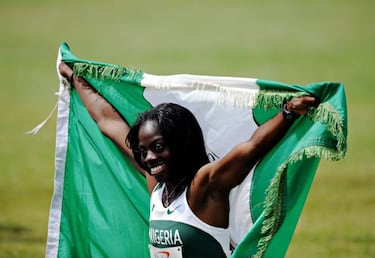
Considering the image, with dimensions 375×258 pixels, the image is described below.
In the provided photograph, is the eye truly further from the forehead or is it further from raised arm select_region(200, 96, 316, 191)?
raised arm select_region(200, 96, 316, 191)

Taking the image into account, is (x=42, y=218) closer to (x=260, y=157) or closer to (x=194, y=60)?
(x=260, y=157)

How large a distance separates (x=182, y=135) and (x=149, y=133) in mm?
200

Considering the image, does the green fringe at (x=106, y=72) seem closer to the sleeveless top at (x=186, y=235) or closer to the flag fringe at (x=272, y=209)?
the sleeveless top at (x=186, y=235)

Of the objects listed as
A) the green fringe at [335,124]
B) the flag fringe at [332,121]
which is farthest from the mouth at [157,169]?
the green fringe at [335,124]

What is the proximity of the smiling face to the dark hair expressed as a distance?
0.10ft

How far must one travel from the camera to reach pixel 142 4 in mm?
32812

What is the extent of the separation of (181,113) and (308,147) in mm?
970

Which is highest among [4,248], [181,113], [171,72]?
[171,72]

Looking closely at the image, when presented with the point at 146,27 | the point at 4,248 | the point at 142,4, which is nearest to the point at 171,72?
the point at 146,27

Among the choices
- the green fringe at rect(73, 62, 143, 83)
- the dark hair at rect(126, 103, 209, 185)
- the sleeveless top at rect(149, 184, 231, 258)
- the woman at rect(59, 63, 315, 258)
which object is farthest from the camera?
the green fringe at rect(73, 62, 143, 83)

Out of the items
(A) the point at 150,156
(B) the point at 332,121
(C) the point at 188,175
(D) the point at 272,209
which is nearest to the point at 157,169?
(A) the point at 150,156

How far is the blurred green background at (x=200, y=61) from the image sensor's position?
1275 cm

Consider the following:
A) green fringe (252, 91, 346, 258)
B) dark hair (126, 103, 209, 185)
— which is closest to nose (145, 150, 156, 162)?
dark hair (126, 103, 209, 185)

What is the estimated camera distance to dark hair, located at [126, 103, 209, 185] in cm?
744
